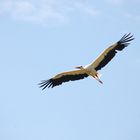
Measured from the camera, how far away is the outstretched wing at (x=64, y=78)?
40.5 metres

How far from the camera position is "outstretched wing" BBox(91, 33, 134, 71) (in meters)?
39.3

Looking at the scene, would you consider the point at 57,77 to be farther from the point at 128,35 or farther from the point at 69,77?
the point at 128,35

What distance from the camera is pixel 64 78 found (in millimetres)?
40781

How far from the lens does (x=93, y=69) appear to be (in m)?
39.8

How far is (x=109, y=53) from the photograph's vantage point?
39.5m

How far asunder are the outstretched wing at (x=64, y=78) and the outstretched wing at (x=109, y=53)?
78 centimetres

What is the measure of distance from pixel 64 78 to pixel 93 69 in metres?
1.66

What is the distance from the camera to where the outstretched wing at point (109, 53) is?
39312mm

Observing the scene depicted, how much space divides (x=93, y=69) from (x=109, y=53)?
986mm

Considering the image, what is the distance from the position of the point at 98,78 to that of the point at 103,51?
51.3 inches

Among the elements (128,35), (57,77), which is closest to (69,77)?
(57,77)

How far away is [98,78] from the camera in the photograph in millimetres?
38906

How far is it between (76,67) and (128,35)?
268cm

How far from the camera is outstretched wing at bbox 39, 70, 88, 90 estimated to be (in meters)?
40.5
